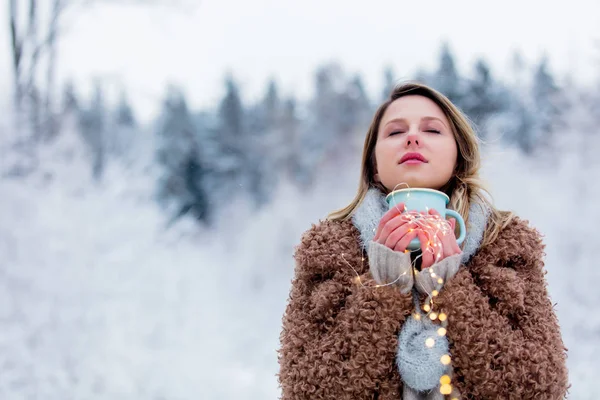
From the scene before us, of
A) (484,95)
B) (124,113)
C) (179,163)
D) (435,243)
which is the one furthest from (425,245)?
(124,113)

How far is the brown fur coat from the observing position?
2.68 feet

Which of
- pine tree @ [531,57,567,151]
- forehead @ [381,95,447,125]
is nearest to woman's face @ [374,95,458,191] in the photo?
forehead @ [381,95,447,125]

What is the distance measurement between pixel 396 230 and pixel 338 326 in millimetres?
162

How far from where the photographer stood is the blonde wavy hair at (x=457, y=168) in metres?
0.98

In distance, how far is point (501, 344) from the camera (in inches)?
32.3

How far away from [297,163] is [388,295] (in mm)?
1292

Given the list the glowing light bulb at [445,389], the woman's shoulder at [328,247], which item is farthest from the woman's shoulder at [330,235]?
the glowing light bulb at [445,389]

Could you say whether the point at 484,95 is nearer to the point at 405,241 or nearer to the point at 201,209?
the point at 201,209

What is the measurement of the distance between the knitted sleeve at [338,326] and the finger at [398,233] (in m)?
0.06

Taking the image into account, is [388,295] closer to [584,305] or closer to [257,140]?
[584,305]

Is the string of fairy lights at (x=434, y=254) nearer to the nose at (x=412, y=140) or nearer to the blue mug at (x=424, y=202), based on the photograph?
the blue mug at (x=424, y=202)

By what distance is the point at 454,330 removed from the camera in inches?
32.6

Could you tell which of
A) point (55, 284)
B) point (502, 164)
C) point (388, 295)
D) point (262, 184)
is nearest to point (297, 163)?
point (262, 184)

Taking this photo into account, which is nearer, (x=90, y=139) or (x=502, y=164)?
(x=502, y=164)
